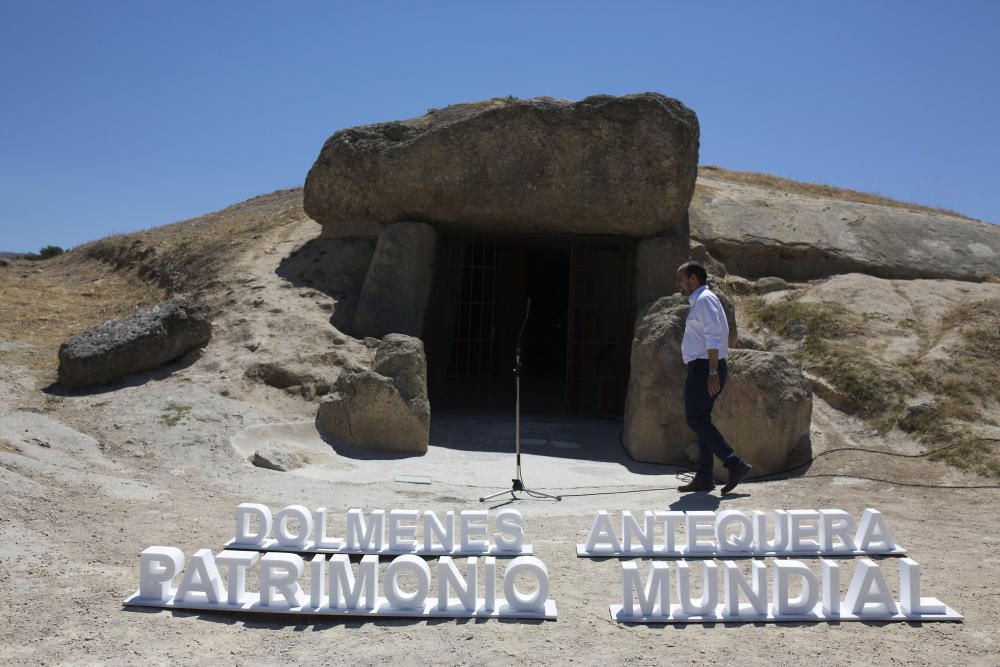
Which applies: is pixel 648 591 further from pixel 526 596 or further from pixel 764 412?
pixel 764 412

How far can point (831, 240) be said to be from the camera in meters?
11.4

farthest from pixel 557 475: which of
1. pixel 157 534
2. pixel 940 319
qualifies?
pixel 940 319

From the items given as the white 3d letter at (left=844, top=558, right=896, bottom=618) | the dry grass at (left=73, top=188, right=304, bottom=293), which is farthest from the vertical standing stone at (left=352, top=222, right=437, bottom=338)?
the white 3d letter at (left=844, top=558, right=896, bottom=618)

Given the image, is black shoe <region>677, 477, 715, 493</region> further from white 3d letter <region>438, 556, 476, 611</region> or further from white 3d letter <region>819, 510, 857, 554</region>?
white 3d letter <region>438, 556, 476, 611</region>

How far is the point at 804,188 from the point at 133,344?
10759mm

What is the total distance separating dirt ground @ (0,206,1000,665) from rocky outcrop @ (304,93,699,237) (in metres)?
1.94

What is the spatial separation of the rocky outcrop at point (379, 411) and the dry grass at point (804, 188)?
8181 mm

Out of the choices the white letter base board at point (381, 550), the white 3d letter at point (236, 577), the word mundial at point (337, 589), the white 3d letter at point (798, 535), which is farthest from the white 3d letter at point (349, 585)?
the white 3d letter at point (798, 535)

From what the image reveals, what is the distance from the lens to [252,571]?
4141mm

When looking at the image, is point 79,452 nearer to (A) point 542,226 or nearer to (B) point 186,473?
(B) point 186,473

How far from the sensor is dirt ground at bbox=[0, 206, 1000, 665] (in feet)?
10.8

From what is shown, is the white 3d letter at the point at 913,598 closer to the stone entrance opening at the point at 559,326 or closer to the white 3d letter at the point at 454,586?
the white 3d letter at the point at 454,586

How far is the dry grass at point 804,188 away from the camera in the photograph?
45.6ft

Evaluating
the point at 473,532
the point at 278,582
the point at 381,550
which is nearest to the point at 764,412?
the point at 473,532
